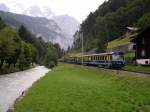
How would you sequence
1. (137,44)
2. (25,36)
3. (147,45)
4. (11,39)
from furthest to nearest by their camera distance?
(25,36) < (11,39) < (137,44) < (147,45)

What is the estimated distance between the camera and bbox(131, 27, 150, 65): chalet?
199 ft

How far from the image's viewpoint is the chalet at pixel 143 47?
199 ft

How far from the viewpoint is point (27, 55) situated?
10375cm

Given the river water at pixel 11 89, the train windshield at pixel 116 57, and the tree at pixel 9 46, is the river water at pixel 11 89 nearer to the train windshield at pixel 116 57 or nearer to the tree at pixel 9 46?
the train windshield at pixel 116 57

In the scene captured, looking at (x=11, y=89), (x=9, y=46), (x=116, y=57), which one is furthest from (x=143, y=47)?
(x=9, y=46)

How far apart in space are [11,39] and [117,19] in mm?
56821

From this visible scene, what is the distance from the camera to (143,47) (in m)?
63.0

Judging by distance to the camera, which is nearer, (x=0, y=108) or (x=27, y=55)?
(x=0, y=108)

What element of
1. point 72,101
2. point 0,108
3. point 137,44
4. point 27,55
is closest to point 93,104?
point 72,101

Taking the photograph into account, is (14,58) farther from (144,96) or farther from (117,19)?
(144,96)

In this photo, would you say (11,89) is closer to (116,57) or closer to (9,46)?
(116,57)

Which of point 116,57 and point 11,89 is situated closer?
point 11,89

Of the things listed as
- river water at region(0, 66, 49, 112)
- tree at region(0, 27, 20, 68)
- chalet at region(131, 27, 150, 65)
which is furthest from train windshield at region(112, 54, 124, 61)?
tree at region(0, 27, 20, 68)

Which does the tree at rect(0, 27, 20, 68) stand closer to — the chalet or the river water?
the river water
